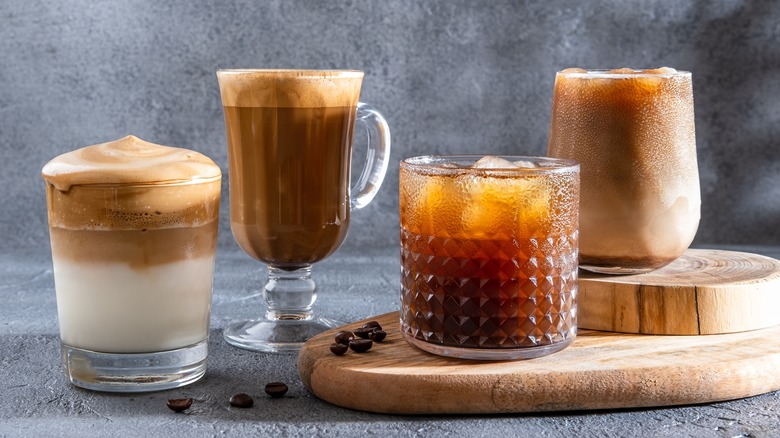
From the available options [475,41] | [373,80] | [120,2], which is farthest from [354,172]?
[120,2]

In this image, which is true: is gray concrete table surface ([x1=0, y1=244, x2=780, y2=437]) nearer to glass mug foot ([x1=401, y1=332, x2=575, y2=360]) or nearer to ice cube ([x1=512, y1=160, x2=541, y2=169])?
glass mug foot ([x1=401, y1=332, x2=575, y2=360])

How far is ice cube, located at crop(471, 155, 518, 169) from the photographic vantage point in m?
1.33

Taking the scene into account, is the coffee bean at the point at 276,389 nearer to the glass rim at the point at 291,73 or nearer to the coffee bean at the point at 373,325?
the coffee bean at the point at 373,325

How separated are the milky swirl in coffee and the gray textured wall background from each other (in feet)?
4.97

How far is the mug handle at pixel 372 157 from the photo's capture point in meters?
1.82

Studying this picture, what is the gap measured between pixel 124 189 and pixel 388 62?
166cm

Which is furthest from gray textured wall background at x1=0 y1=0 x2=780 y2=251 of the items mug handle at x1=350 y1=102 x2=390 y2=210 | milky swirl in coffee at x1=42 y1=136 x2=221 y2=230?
milky swirl in coffee at x1=42 y1=136 x2=221 y2=230

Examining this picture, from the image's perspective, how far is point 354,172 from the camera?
298 cm

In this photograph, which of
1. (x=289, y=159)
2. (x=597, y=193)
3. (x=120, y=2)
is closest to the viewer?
(x=597, y=193)

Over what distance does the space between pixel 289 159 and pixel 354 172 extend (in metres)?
1.30

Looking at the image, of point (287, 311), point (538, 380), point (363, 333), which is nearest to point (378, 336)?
point (363, 333)

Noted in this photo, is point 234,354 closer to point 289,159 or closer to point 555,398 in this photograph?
point 289,159

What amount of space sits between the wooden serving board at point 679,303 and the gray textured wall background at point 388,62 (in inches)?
54.0

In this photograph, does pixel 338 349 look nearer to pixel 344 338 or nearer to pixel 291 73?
pixel 344 338
